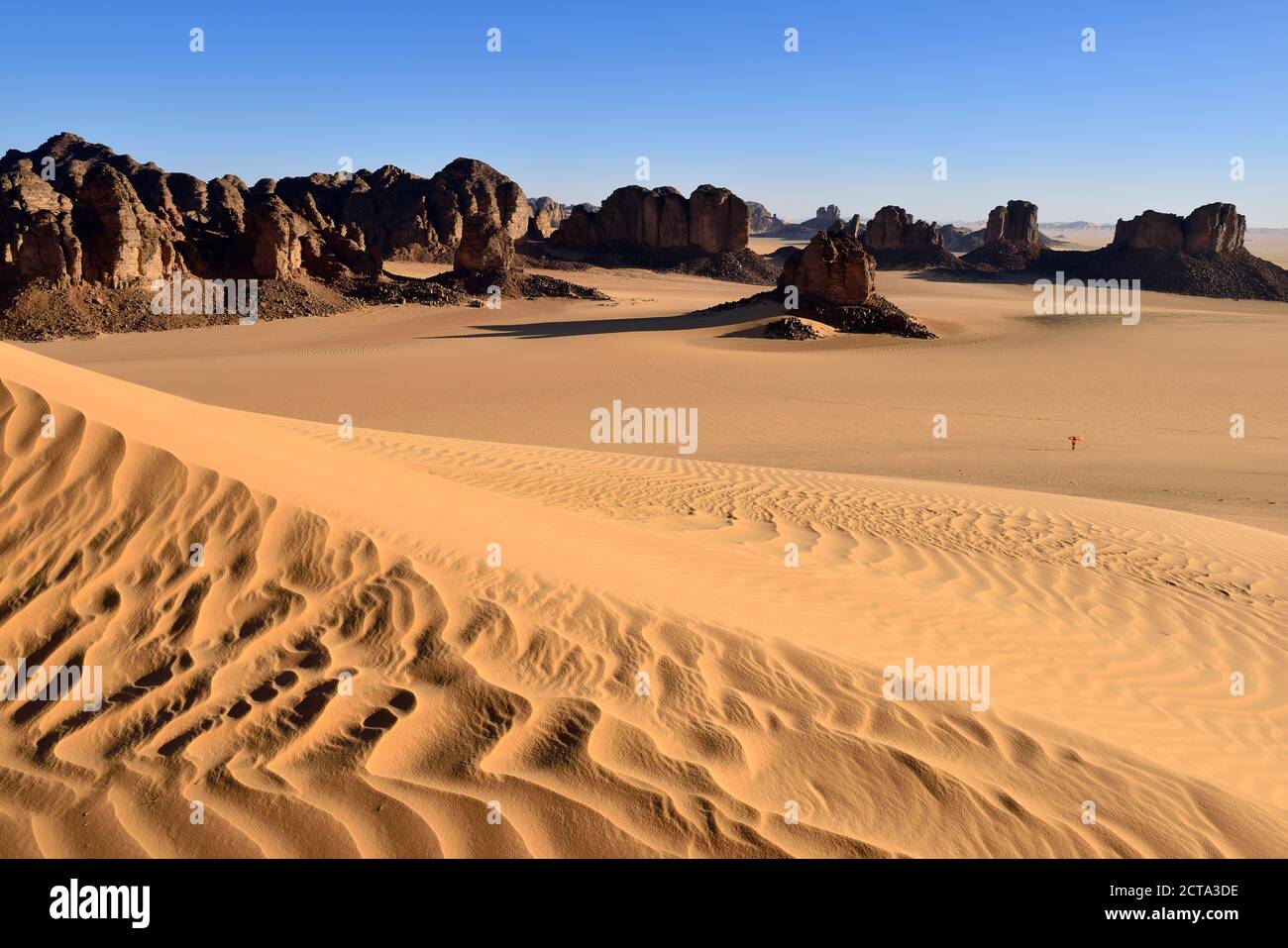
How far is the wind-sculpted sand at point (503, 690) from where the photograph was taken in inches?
119

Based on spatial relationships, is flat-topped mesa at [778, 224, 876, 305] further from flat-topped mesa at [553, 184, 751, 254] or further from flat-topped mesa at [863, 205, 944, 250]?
flat-topped mesa at [863, 205, 944, 250]

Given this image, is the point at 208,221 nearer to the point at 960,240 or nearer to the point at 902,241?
the point at 902,241

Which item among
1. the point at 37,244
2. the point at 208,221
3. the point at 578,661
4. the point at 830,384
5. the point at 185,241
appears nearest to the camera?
the point at 578,661

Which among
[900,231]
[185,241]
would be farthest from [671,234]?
[185,241]

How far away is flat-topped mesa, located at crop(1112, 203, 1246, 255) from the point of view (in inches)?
2603

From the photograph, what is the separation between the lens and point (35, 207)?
36.4 meters

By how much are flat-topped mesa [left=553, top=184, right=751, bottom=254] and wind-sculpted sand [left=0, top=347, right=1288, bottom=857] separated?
71282 millimetres

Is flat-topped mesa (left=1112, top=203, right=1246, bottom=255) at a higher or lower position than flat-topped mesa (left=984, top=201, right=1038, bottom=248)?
lower

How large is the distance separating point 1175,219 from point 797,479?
7320 cm

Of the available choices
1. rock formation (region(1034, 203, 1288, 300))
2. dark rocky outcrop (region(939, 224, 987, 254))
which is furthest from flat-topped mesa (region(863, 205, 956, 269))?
dark rocky outcrop (region(939, 224, 987, 254))

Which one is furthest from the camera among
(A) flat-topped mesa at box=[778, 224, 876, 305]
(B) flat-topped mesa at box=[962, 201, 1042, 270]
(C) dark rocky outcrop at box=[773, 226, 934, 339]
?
(B) flat-topped mesa at box=[962, 201, 1042, 270]

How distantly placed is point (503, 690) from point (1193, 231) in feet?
264

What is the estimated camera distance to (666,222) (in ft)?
247
